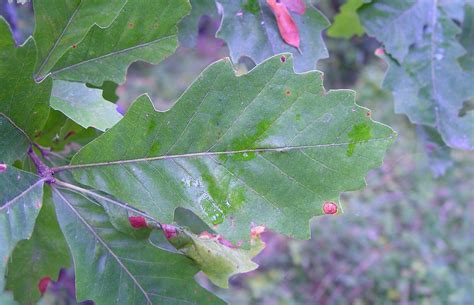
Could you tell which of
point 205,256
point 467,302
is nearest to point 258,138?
point 205,256

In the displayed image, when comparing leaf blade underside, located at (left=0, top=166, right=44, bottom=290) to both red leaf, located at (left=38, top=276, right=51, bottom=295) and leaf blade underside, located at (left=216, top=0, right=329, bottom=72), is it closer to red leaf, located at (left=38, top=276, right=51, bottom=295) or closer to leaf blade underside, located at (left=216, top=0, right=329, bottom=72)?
red leaf, located at (left=38, top=276, right=51, bottom=295)

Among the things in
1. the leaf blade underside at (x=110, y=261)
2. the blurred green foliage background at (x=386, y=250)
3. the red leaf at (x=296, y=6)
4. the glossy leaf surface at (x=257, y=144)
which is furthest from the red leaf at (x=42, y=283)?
the blurred green foliage background at (x=386, y=250)

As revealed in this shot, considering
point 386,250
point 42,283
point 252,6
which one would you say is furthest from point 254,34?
point 386,250

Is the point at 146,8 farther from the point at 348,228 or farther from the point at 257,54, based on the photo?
the point at 348,228

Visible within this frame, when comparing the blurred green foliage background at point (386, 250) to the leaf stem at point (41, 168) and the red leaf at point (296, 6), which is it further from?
the leaf stem at point (41, 168)

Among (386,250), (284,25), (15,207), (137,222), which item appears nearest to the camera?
(15,207)

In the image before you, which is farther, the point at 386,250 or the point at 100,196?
the point at 386,250

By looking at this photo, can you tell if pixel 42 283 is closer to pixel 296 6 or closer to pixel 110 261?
pixel 110 261
